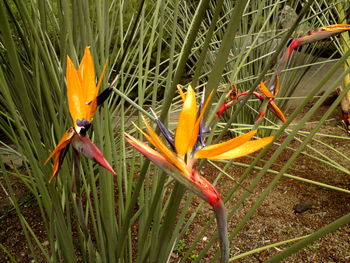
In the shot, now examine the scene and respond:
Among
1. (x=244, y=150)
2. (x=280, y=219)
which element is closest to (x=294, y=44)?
(x=244, y=150)

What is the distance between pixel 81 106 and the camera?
0.36 m

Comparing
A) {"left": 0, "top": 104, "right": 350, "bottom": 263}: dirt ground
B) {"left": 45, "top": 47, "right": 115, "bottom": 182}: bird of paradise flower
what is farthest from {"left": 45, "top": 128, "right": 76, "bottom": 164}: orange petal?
{"left": 0, "top": 104, "right": 350, "bottom": 263}: dirt ground

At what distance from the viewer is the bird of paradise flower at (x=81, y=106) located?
341mm

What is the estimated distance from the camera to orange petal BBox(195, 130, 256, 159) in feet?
0.93

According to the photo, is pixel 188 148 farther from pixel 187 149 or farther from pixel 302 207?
pixel 302 207

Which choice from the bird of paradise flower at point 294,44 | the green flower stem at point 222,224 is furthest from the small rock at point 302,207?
the green flower stem at point 222,224

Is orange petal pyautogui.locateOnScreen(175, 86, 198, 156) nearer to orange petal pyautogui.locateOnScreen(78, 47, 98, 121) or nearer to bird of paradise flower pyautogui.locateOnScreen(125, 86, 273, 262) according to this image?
bird of paradise flower pyautogui.locateOnScreen(125, 86, 273, 262)

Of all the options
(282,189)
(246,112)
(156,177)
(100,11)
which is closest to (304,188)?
(282,189)

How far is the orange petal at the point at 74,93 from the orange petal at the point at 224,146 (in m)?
Answer: 0.13

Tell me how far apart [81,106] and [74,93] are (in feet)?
0.05

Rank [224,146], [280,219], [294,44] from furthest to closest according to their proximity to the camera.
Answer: [280,219], [294,44], [224,146]

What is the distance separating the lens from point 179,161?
0.29 m

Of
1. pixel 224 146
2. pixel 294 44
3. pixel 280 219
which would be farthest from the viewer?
pixel 280 219

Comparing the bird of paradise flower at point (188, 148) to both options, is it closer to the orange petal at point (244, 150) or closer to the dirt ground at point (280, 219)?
the orange petal at point (244, 150)
